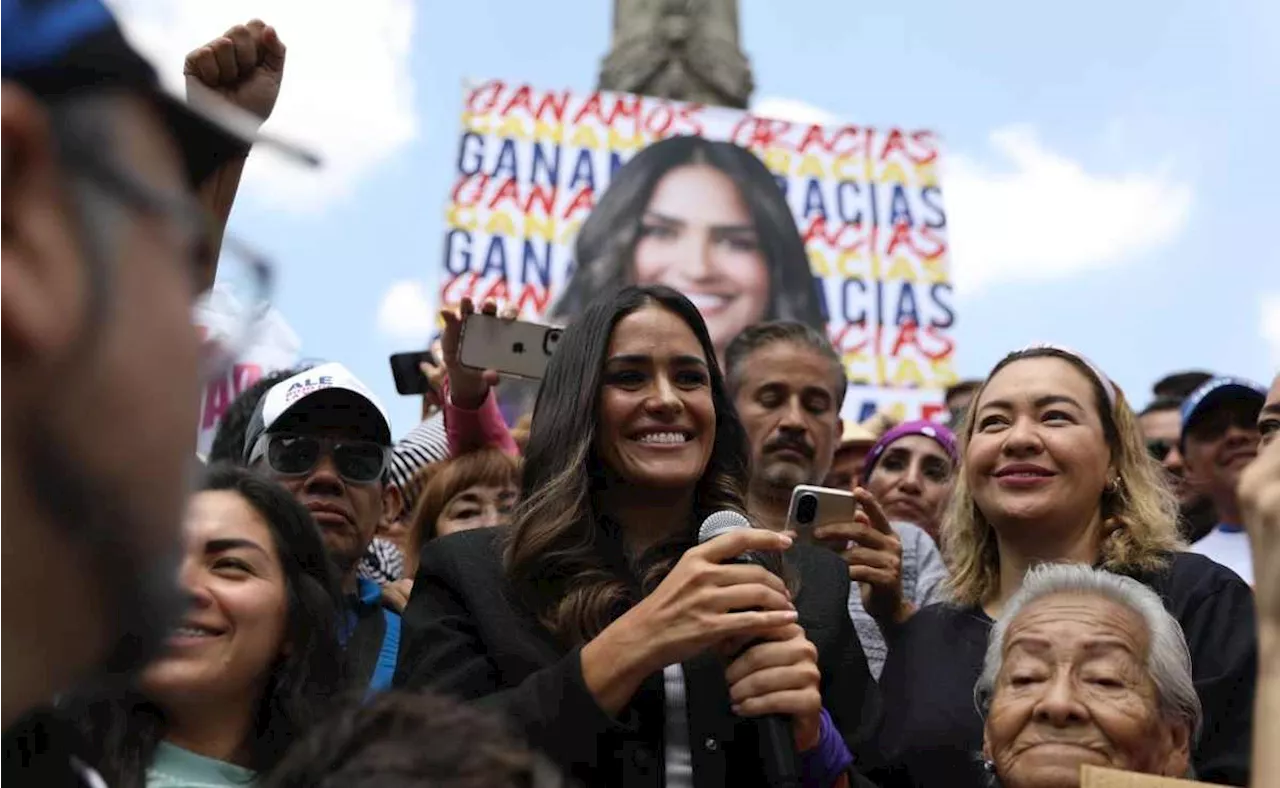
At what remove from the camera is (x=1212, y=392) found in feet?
16.3

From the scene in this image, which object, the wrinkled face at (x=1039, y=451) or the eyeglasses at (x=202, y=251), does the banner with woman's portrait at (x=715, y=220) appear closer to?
the wrinkled face at (x=1039, y=451)

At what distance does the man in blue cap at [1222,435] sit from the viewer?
16.2ft

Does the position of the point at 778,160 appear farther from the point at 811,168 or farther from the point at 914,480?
the point at 914,480

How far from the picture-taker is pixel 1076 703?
9.66ft

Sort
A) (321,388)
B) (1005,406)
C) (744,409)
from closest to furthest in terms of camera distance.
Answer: (1005,406) → (321,388) → (744,409)

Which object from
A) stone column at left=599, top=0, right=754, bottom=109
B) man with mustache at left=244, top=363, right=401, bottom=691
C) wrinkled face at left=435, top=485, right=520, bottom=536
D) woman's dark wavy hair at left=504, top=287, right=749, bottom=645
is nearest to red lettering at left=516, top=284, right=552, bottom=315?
wrinkled face at left=435, top=485, right=520, bottom=536

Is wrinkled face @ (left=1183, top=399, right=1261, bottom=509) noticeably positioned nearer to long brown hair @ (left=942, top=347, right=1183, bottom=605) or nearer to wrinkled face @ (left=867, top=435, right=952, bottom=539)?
wrinkled face @ (left=867, top=435, right=952, bottom=539)

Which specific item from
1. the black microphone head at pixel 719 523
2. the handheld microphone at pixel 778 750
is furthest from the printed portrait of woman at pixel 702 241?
the handheld microphone at pixel 778 750

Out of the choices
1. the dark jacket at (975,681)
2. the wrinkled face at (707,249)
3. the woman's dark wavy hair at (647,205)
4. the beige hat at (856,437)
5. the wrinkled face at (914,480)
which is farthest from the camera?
the woman's dark wavy hair at (647,205)

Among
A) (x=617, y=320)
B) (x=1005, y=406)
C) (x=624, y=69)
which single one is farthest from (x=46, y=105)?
(x=624, y=69)

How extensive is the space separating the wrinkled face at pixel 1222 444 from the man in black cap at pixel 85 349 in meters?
4.40

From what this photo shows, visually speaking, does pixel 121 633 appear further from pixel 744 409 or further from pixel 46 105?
pixel 744 409

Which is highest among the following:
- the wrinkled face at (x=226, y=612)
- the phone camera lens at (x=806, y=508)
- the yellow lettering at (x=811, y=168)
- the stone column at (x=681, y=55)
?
→ the stone column at (x=681, y=55)

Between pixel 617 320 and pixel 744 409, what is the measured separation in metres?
1.40
